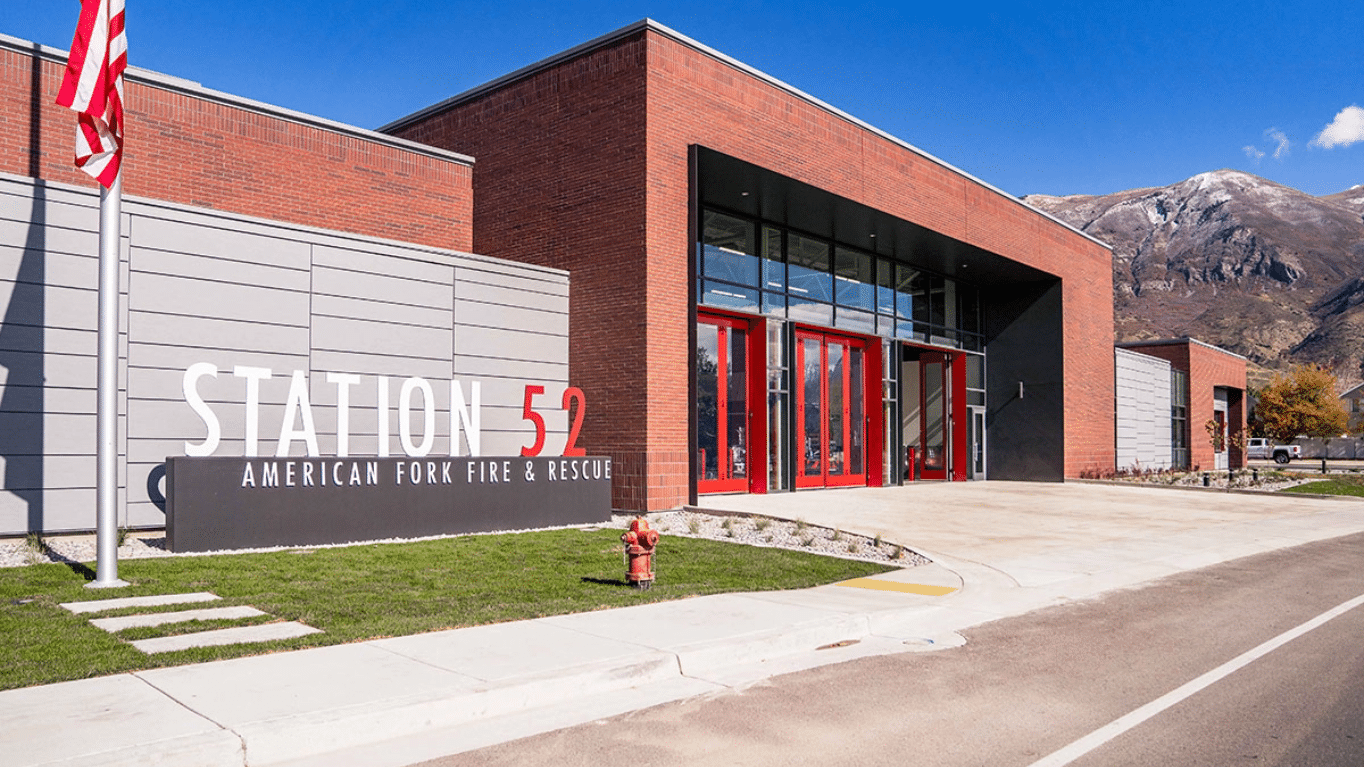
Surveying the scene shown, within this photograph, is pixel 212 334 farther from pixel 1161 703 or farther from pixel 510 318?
pixel 1161 703

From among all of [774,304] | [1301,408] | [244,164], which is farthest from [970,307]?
[1301,408]

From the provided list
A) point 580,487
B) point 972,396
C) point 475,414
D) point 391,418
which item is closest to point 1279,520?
point 972,396

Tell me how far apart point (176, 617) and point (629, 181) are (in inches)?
495

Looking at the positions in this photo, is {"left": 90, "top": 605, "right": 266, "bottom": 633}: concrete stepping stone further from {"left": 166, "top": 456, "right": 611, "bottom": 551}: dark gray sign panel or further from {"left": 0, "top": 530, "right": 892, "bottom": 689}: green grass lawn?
{"left": 166, "top": 456, "right": 611, "bottom": 551}: dark gray sign panel

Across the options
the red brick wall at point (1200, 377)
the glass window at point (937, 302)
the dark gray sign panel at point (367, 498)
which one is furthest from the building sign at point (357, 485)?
the red brick wall at point (1200, 377)

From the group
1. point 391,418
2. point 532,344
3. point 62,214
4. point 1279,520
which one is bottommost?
point 1279,520

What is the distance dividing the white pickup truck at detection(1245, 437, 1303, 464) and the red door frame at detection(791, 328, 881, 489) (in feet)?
188

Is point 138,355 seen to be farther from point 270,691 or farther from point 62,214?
point 270,691

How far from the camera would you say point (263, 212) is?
736 inches

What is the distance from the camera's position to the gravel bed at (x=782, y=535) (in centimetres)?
1412

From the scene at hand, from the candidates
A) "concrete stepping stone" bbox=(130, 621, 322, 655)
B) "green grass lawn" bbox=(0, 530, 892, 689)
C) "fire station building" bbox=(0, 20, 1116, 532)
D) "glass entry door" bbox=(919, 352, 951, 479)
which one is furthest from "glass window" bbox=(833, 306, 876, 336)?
"concrete stepping stone" bbox=(130, 621, 322, 655)

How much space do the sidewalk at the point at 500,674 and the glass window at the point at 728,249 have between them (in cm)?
1036

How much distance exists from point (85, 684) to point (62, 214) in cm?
970

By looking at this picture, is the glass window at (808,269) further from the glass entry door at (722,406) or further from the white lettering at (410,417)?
the white lettering at (410,417)
